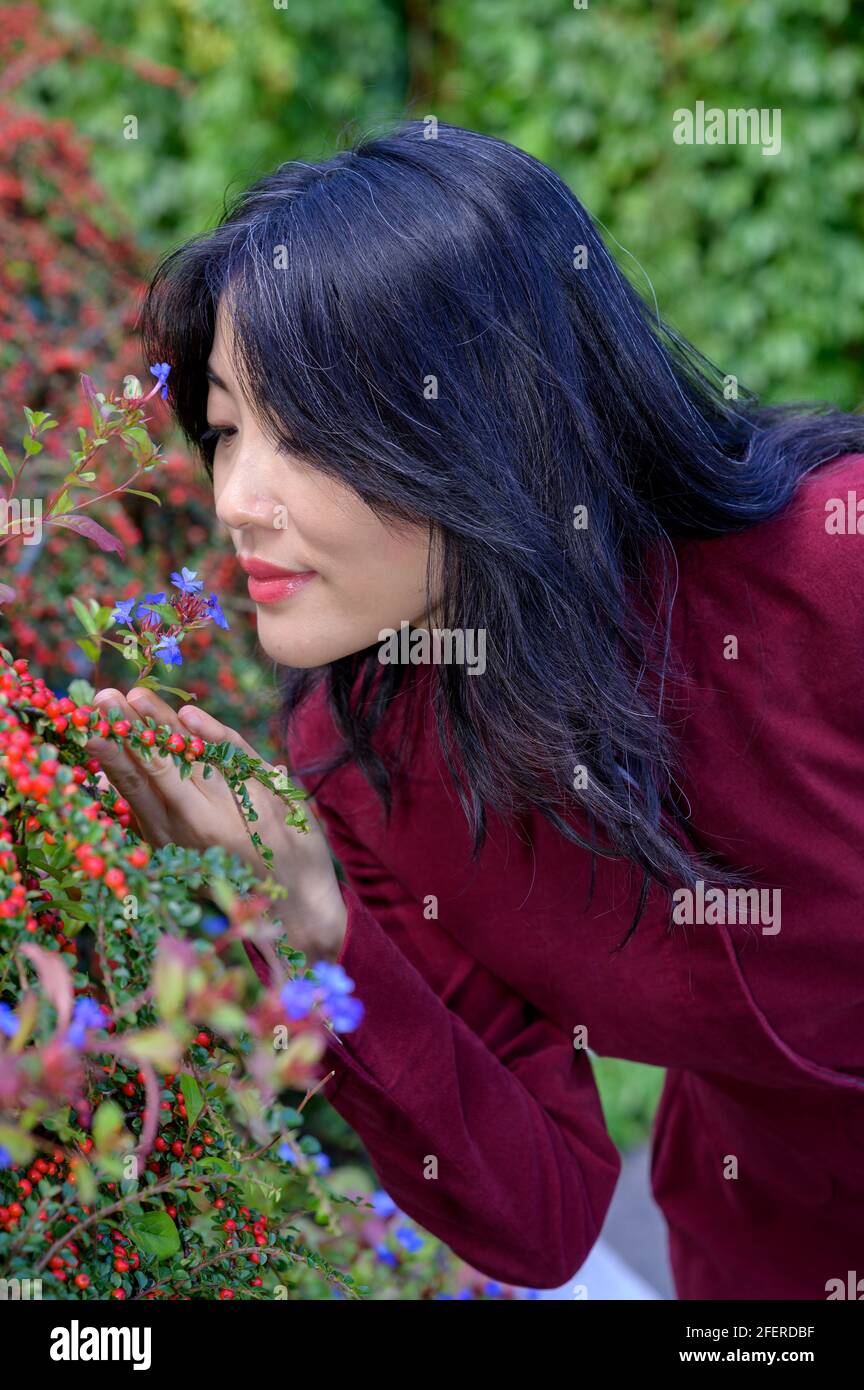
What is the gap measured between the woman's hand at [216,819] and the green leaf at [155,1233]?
310mm

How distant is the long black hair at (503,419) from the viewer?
1150mm

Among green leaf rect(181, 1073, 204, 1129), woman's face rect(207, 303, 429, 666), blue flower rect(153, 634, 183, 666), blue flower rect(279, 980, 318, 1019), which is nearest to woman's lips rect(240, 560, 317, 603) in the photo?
woman's face rect(207, 303, 429, 666)

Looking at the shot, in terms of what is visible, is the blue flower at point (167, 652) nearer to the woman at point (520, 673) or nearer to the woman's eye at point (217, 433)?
the woman at point (520, 673)

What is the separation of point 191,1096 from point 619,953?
0.66 meters

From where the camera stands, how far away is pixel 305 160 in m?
1.32

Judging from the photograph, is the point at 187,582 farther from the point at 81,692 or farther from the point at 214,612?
the point at 81,692

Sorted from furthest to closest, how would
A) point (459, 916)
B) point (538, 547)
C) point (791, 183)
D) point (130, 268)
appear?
point (791, 183) < point (130, 268) < point (459, 916) < point (538, 547)

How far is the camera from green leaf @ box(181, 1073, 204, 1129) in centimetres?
91

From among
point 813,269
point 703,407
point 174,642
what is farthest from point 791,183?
point 174,642

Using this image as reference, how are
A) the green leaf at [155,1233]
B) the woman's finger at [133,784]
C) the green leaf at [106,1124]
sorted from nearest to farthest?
1. the green leaf at [106,1124]
2. the green leaf at [155,1233]
3. the woman's finger at [133,784]

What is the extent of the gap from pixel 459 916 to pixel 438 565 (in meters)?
0.46

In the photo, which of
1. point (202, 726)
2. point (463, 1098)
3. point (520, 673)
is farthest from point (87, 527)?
point (463, 1098)

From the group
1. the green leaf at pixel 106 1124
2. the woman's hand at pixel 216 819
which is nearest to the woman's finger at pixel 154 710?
the woman's hand at pixel 216 819
